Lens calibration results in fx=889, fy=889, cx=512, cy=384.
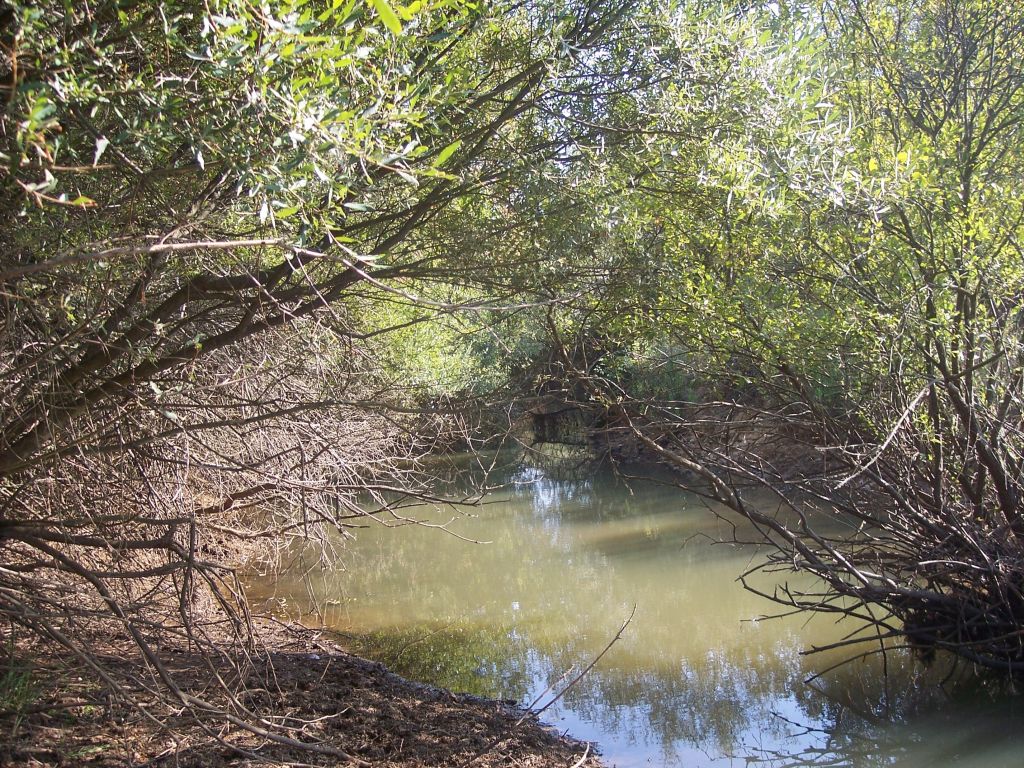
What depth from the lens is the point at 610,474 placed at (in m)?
19.9

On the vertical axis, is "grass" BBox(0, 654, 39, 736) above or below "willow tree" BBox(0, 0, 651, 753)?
below

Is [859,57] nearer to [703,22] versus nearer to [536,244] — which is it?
[703,22]

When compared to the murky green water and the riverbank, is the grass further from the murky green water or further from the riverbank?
the murky green water

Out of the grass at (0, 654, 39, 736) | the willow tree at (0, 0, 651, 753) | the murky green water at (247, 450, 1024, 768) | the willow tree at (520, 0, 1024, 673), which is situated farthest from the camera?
the murky green water at (247, 450, 1024, 768)

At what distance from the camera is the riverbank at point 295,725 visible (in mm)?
4516

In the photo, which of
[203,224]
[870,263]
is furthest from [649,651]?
[203,224]

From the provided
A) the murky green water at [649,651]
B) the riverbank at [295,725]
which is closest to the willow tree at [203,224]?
the riverbank at [295,725]

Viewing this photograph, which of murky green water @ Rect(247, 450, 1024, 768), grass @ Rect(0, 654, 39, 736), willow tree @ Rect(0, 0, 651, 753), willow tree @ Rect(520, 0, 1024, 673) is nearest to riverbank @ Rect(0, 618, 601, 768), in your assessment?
grass @ Rect(0, 654, 39, 736)

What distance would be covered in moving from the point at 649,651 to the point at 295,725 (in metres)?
3.69

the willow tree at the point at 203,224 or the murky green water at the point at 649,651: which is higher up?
the willow tree at the point at 203,224

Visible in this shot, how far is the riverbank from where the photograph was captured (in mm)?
4516

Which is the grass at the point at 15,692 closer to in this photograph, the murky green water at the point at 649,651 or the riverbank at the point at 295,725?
the riverbank at the point at 295,725

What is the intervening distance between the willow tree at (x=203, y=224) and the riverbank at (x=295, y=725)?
0.23m

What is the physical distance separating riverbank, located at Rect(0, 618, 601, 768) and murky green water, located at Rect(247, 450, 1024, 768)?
682mm
